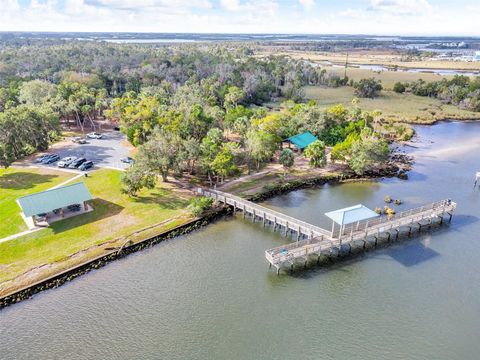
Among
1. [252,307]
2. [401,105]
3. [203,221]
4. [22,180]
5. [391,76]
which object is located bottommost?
[252,307]

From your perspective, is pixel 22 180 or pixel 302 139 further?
pixel 302 139

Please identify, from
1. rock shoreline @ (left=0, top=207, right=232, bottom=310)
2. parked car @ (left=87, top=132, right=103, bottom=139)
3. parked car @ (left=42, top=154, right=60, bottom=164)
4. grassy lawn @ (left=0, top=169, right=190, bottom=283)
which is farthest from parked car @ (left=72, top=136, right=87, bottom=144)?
rock shoreline @ (left=0, top=207, right=232, bottom=310)

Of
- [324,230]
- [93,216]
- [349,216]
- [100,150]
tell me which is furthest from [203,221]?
[100,150]

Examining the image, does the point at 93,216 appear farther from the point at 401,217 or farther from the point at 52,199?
the point at 401,217

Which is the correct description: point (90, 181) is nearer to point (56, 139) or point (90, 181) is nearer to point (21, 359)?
point (56, 139)

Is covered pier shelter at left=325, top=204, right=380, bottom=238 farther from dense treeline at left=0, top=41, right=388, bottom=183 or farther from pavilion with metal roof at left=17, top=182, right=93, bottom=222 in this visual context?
pavilion with metal roof at left=17, top=182, right=93, bottom=222

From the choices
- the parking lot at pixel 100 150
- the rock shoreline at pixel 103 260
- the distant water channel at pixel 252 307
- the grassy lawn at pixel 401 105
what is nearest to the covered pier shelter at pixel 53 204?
the rock shoreline at pixel 103 260

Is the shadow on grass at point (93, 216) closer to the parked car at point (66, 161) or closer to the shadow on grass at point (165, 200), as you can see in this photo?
the shadow on grass at point (165, 200)
